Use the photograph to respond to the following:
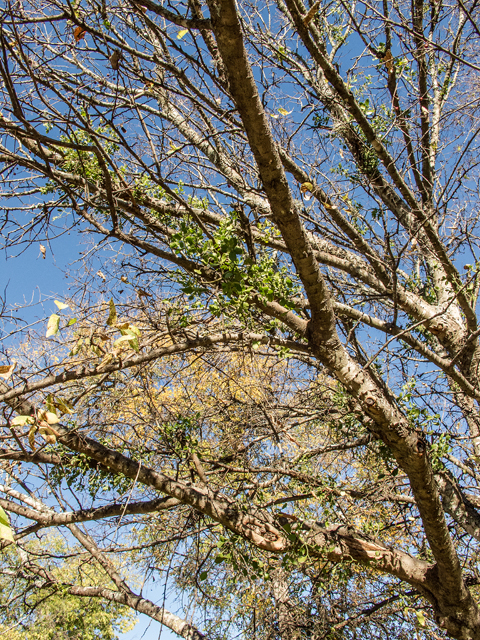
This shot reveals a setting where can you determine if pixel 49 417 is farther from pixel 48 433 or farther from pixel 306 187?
pixel 306 187

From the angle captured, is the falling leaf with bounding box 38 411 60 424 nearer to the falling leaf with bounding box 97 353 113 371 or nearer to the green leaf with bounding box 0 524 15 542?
the falling leaf with bounding box 97 353 113 371

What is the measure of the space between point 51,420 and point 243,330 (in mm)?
1793

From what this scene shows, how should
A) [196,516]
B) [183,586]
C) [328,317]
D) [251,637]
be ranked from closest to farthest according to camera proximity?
1. [328,317]
2. [251,637]
3. [183,586]
4. [196,516]

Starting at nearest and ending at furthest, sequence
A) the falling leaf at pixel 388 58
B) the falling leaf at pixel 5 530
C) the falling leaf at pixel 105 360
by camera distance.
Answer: the falling leaf at pixel 5 530
the falling leaf at pixel 105 360
the falling leaf at pixel 388 58

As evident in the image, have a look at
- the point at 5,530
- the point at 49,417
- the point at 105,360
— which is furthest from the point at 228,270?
the point at 5,530

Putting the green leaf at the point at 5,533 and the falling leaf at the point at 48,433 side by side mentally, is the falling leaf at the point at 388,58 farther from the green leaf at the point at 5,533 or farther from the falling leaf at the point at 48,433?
the green leaf at the point at 5,533

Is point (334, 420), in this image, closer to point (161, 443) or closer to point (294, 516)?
point (294, 516)

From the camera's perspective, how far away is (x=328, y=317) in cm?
290

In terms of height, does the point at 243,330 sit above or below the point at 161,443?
above

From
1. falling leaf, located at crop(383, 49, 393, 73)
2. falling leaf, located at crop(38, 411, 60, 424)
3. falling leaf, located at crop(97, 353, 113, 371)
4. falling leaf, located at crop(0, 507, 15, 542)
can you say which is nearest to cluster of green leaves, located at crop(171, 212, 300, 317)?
falling leaf, located at crop(97, 353, 113, 371)

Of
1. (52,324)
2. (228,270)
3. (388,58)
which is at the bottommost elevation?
(52,324)

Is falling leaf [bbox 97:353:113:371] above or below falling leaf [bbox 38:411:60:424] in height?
above

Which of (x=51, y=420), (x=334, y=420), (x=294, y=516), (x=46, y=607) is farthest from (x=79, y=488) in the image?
(x=46, y=607)

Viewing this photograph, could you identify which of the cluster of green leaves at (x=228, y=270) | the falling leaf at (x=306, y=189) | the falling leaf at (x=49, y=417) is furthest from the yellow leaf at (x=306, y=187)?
the falling leaf at (x=49, y=417)
